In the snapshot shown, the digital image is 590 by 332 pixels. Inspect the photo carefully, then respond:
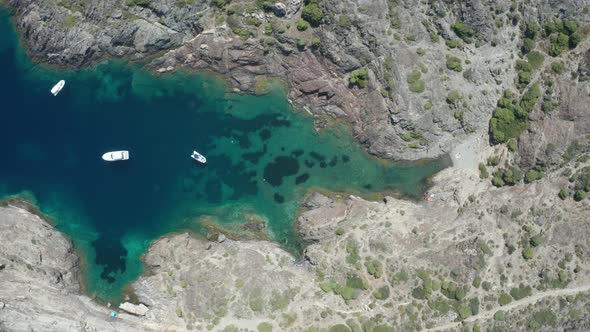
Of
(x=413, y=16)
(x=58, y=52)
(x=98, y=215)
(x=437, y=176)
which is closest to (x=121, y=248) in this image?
(x=98, y=215)

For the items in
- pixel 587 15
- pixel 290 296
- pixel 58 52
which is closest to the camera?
pixel 587 15

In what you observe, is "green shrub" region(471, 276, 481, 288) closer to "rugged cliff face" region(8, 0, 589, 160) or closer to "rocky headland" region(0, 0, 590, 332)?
"rocky headland" region(0, 0, 590, 332)

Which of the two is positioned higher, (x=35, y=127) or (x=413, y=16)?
(x=413, y=16)

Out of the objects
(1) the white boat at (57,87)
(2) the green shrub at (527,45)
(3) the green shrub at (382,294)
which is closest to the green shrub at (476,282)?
(3) the green shrub at (382,294)

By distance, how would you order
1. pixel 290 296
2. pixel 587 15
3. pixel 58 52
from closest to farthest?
pixel 587 15
pixel 290 296
pixel 58 52

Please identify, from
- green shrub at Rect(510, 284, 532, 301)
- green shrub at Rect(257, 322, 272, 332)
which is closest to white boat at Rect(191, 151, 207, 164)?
green shrub at Rect(257, 322, 272, 332)

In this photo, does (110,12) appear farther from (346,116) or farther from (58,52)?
(346,116)
